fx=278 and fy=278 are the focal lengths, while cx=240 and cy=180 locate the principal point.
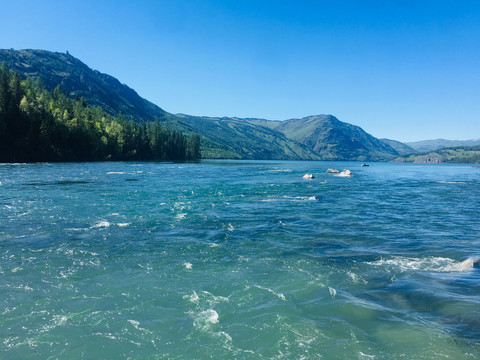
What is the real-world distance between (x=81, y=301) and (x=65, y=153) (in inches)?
4727

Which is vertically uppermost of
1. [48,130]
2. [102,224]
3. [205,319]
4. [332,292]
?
[48,130]

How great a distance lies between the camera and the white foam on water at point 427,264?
43.1 feet

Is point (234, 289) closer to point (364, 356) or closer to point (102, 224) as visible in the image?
point (364, 356)

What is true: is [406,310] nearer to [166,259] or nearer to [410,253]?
[410,253]

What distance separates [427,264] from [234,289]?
983cm

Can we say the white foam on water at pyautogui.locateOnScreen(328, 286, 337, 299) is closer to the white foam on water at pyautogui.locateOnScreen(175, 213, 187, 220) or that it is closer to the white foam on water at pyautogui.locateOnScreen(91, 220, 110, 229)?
the white foam on water at pyautogui.locateOnScreen(175, 213, 187, 220)

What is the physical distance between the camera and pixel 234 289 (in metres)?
10.9

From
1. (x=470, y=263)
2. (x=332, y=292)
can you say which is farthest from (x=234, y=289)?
(x=470, y=263)

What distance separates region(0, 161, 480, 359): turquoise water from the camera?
759 centimetres

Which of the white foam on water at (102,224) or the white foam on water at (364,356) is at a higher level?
the white foam on water at (102,224)

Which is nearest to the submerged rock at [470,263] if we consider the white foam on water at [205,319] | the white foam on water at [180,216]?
the white foam on water at [205,319]

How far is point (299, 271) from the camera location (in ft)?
41.3

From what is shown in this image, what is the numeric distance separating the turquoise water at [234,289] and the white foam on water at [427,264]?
101 mm

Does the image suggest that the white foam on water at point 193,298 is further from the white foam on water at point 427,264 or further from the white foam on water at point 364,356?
the white foam on water at point 427,264
